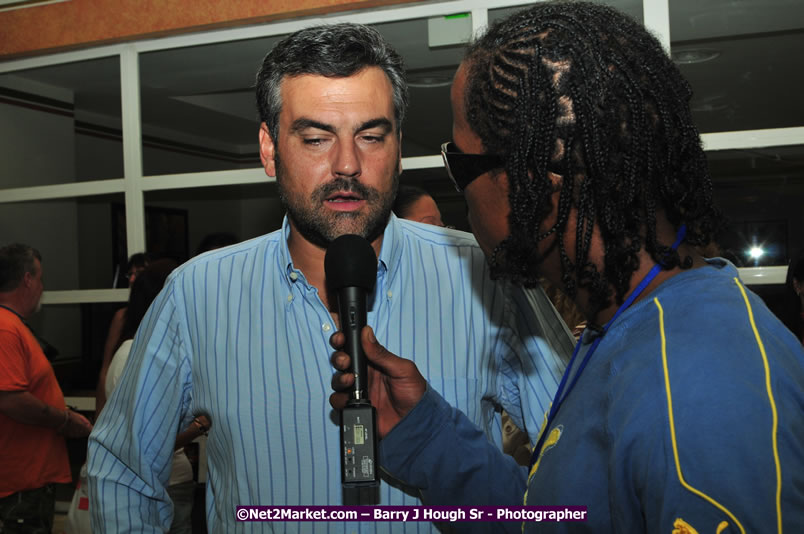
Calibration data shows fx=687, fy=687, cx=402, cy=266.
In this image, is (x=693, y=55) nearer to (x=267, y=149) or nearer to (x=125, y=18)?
(x=267, y=149)

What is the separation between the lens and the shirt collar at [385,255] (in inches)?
63.4

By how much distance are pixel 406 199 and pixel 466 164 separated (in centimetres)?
230

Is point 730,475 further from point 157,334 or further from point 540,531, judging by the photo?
point 157,334

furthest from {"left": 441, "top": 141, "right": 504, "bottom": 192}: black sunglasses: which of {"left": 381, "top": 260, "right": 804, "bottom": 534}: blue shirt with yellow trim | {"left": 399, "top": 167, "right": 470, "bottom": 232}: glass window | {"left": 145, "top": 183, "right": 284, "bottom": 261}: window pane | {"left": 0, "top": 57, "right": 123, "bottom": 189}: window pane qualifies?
{"left": 145, "top": 183, "right": 284, "bottom": 261}: window pane

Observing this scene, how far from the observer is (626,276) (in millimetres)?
878

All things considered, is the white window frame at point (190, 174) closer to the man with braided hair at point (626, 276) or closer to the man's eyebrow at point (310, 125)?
the man's eyebrow at point (310, 125)

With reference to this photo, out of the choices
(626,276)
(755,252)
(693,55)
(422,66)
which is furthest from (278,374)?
(693,55)

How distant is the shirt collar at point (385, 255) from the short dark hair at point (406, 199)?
1566 mm

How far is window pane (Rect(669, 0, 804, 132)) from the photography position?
364 centimetres

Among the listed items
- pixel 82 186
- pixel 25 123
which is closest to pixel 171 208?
pixel 25 123

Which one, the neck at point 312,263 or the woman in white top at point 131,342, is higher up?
the neck at point 312,263

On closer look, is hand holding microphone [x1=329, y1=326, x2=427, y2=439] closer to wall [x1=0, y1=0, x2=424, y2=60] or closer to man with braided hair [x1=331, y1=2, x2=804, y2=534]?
man with braided hair [x1=331, y1=2, x2=804, y2=534]

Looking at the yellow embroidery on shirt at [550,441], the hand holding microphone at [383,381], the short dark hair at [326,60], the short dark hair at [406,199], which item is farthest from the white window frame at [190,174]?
the yellow embroidery on shirt at [550,441]

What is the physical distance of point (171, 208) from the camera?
9734 mm
